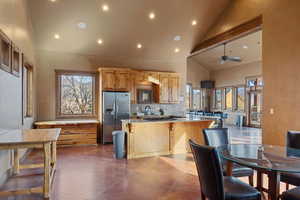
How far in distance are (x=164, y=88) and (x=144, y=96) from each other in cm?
81

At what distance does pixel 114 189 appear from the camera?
3.31 metres

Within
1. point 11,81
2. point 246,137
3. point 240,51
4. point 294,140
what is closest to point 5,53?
point 11,81

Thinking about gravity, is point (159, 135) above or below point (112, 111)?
below

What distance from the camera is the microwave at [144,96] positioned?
7645mm

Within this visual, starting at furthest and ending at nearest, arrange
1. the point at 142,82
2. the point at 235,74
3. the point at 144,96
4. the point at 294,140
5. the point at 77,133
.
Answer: the point at 235,74 < the point at 144,96 < the point at 142,82 < the point at 77,133 < the point at 294,140

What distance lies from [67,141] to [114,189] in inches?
141

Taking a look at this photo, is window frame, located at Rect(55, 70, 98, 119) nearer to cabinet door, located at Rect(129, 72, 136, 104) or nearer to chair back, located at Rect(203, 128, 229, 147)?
cabinet door, located at Rect(129, 72, 136, 104)

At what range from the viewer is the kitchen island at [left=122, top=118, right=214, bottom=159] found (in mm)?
5094

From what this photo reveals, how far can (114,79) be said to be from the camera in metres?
6.95

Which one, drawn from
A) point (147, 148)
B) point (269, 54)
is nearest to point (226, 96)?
point (269, 54)

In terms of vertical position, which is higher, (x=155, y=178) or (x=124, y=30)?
(x=124, y=30)

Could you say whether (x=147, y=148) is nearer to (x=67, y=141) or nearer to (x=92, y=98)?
(x=67, y=141)

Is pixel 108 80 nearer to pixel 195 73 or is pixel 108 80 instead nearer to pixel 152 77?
pixel 152 77

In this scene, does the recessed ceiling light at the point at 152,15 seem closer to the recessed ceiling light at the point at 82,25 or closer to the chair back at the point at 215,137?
the recessed ceiling light at the point at 82,25
